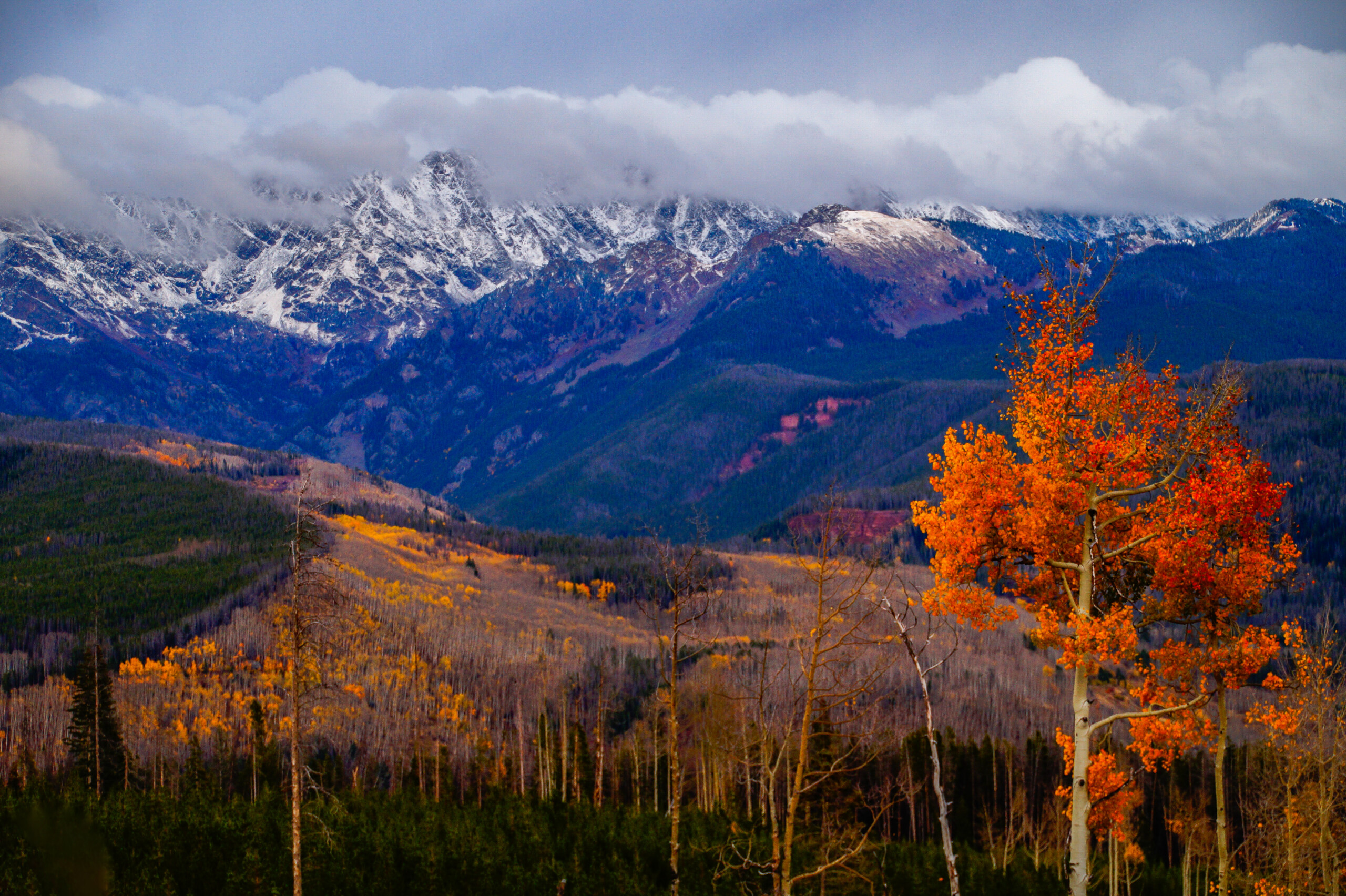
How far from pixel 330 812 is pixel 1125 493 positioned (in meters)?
30.5

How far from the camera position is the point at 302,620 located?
32.0 m

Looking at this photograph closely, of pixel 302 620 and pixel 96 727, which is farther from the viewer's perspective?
pixel 96 727

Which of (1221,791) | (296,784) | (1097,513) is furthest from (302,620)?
(1221,791)

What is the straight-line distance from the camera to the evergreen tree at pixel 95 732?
81812 millimetres

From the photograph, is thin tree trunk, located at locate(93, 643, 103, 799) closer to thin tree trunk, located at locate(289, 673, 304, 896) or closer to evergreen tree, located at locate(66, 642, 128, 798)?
evergreen tree, located at locate(66, 642, 128, 798)

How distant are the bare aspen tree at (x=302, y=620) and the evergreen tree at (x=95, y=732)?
5768 cm

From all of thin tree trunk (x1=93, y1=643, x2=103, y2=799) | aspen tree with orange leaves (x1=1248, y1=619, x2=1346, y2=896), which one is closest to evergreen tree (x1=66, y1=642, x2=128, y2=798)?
thin tree trunk (x1=93, y1=643, x2=103, y2=799)

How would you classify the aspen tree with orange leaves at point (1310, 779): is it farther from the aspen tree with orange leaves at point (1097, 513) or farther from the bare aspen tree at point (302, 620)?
the bare aspen tree at point (302, 620)

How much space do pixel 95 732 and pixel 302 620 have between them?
62793mm

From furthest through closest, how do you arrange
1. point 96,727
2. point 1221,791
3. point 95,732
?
point 95,732 → point 96,727 → point 1221,791

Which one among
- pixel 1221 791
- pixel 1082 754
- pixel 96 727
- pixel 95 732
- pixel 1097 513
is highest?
pixel 1097 513

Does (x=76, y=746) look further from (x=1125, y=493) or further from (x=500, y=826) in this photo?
(x=1125, y=493)

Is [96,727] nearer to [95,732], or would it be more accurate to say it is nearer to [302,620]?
[95,732]

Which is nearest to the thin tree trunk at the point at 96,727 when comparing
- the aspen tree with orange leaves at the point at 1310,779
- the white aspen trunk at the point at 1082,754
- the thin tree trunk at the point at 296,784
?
the thin tree trunk at the point at 296,784
